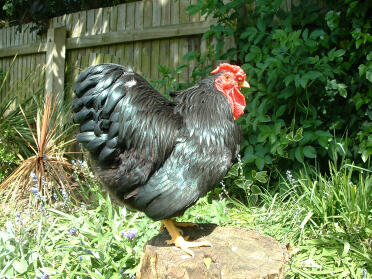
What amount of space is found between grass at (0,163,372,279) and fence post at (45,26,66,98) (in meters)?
3.60

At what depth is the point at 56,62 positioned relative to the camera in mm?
6617

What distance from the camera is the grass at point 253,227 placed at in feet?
9.18

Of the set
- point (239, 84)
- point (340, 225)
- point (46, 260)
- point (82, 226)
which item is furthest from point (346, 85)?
point (46, 260)

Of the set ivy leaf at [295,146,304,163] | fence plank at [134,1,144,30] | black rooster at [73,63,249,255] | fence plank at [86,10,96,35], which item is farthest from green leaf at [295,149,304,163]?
fence plank at [86,10,96,35]

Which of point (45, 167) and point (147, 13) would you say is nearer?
point (45, 167)

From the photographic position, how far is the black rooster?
2.23m

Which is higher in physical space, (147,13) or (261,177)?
(147,13)

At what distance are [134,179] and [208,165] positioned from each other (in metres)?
0.46

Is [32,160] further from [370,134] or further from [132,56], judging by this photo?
[370,134]

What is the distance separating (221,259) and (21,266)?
1.50 m

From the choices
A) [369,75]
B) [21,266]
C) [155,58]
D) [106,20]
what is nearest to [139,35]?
[155,58]

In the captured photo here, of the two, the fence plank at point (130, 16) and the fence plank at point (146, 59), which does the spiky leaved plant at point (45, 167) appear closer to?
the fence plank at point (146, 59)

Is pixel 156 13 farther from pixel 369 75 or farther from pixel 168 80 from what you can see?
pixel 369 75

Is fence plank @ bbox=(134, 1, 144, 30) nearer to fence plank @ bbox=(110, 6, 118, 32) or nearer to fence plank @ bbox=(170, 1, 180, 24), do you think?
fence plank @ bbox=(110, 6, 118, 32)
